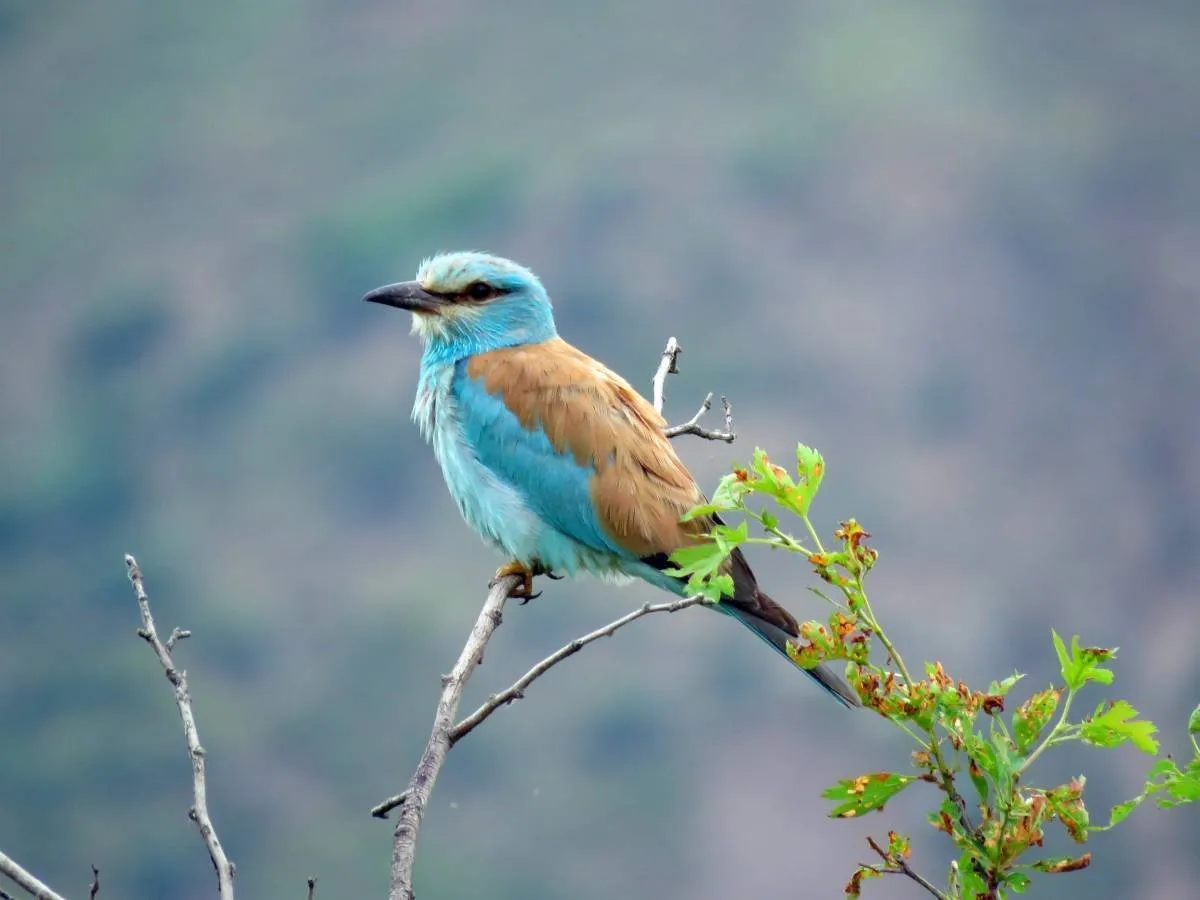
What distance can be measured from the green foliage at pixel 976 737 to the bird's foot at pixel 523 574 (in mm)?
2498

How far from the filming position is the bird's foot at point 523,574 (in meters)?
4.81

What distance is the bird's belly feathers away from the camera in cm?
492

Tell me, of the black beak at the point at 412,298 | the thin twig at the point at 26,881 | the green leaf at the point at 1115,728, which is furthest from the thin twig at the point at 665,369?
the thin twig at the point at 26,881

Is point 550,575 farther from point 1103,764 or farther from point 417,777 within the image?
point 1103,764

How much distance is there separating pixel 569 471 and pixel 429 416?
2.36 ft

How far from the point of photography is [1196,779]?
7.13 ft

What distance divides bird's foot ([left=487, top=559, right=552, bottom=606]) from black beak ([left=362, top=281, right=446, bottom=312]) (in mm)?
1057

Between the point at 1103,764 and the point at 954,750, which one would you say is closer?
the point at 954,750

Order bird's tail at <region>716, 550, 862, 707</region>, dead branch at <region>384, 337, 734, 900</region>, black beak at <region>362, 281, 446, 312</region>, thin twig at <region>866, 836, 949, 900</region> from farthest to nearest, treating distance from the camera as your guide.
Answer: black beak at <region>362, 281, 446, 312</region>, bird's tail at <region>716, 550, 862, 707</region>, dead branch at <region>384, 337, 734, 900</region>, thin twig at <region>866, 836, 949, 900</region>

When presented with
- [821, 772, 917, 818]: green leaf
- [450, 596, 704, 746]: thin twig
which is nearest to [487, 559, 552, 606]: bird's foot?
[450, 596, 704, 746]: thin twig

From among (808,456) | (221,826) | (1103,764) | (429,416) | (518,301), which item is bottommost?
(808,456)

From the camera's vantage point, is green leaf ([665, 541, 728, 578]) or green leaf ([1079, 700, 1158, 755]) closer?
green leaf ([1079, 700, 1158, 755])

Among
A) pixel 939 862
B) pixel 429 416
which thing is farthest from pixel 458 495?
pixel 939 862

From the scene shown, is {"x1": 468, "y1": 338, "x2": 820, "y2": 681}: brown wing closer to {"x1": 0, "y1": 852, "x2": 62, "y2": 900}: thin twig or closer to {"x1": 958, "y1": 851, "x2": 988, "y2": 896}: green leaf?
{"x1": 958, "y1": 851, "x2": 988, "y2": 896}: green leaf
